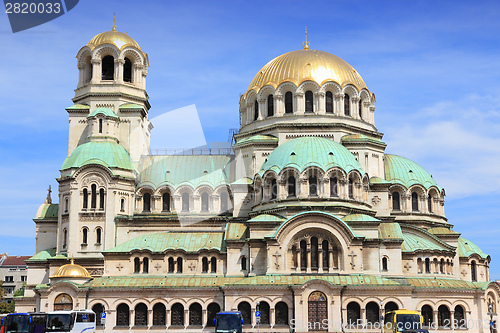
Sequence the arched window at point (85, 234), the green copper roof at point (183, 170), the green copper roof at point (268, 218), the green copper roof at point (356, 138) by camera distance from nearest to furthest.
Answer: the green copper roof at point (268, 218) < the arched window at point (85, 234) < the green copper roof at point (356, 138) < the green copper roof at point (183, 170)

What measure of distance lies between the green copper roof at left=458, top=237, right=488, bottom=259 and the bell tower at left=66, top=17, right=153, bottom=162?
102ft

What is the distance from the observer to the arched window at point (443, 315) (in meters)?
52.0

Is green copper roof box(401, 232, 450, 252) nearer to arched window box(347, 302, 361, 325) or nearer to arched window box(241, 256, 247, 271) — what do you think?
arched window box(347, 302, 361, 325)

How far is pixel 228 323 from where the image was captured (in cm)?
4347

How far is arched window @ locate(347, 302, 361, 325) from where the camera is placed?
1978 inches

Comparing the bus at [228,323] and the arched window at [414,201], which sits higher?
the arched window at [414,201]

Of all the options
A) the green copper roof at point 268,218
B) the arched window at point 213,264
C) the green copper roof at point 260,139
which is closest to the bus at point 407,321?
the green copper roof at point 268,218

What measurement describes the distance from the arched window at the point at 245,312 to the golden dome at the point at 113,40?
27.4 m

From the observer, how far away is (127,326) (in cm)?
5231

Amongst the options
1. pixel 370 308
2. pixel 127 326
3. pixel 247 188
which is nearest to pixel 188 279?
pixel 127 326

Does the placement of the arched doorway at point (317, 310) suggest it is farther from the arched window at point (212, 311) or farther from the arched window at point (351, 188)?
the arched window at point (351, 188)

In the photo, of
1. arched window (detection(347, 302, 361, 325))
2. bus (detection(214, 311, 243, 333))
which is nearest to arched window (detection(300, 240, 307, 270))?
arched window (detection(347, 302, 361, 325))

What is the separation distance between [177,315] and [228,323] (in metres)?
10.4

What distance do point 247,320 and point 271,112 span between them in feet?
68.6
